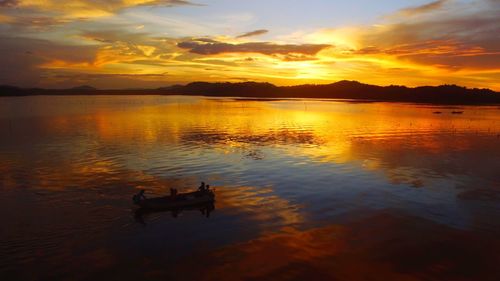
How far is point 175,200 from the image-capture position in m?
27.5

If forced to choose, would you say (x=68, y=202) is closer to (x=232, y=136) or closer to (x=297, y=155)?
(x=297, y=155)

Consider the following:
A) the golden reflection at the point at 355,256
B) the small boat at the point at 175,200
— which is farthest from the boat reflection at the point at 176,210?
the golden reflection at the point at 355,256

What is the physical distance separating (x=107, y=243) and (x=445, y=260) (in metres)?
18.1

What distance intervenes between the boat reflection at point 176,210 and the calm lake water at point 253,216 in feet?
0.62

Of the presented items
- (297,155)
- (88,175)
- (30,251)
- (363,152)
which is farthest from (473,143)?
(30,251)

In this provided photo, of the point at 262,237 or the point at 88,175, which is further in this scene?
the point at 88,175

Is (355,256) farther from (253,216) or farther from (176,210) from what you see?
(176,210)

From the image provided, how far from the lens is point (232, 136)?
215ft

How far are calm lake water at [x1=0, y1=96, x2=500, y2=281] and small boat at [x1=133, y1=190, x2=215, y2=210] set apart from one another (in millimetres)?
638

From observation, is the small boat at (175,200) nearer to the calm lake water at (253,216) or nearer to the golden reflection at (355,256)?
the calm lake water at (253,216)

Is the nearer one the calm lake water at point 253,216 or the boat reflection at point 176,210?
the calm lake water at point 253,216

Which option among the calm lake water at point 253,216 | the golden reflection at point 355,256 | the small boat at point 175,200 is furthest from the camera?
the small boat at point 175,200

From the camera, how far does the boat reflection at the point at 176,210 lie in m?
25.8

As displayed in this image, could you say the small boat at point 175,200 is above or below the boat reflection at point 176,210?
above
